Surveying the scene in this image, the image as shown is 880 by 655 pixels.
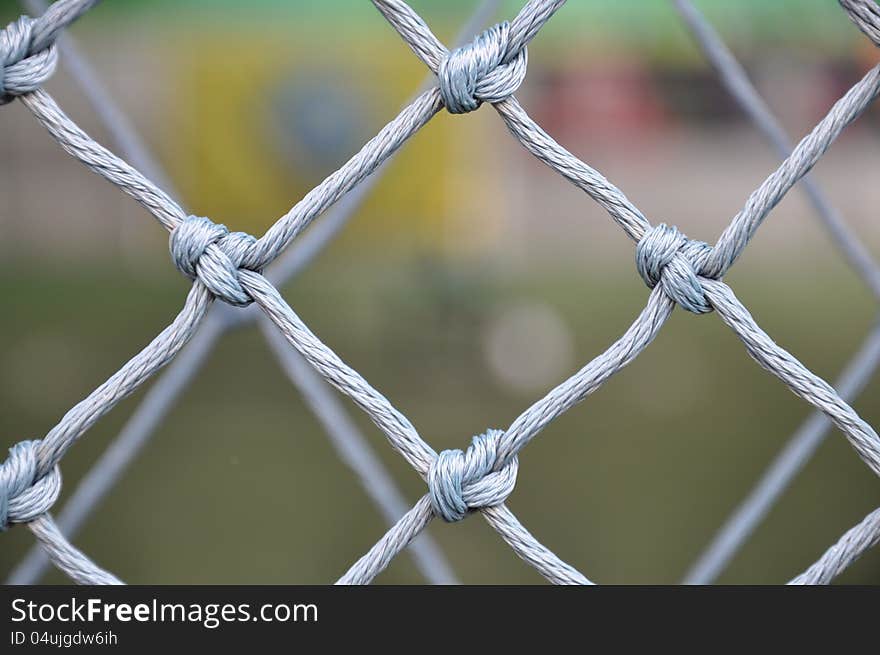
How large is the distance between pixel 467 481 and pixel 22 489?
0.54ft

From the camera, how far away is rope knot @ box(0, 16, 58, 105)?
319 mm

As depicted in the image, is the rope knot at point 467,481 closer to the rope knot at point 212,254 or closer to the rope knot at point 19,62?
the rope knot at point 212,254

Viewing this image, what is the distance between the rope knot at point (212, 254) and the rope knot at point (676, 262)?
145mm

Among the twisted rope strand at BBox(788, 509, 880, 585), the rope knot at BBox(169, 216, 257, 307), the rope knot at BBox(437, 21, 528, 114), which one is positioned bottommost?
the twisted rope strand at BBox(788, 509, 880, 585)

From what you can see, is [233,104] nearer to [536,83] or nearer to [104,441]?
[536,83]

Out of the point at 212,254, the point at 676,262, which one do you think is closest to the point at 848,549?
the point at 676,262

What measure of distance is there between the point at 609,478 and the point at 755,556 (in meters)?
0.28

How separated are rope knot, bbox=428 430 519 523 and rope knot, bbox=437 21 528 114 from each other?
120mm

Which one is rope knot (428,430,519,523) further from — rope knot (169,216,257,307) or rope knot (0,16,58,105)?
rope knot (0,16,58,105)

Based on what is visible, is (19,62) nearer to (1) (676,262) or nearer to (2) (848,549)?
(1) (676,262)

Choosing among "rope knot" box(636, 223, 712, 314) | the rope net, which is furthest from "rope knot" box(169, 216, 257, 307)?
"rope knot" box(636, 223, 712, 314)

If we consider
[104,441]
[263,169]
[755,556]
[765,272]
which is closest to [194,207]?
[263,169]

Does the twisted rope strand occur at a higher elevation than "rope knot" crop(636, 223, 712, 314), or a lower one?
lower
